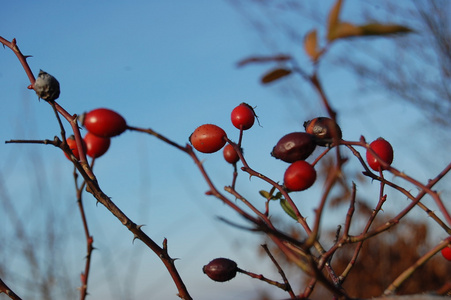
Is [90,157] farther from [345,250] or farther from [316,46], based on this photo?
[345,250]

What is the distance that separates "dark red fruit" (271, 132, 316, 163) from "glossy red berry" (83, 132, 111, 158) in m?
0.42

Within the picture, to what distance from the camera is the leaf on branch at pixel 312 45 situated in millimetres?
396

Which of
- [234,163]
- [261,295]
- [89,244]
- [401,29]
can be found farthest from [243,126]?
[261,295]

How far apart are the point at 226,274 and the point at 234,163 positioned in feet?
0.78

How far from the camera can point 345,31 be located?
1.17 ft

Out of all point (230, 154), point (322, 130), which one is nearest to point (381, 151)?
point (322, 130)

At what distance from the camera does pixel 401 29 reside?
1.09ft

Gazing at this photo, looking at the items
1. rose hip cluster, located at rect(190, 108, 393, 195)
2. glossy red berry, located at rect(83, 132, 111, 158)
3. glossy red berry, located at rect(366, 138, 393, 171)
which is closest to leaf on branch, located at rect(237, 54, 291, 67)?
rose hip cluster, located at rect(190, 108, 393, 195)

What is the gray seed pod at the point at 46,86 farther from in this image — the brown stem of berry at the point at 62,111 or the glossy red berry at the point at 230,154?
the glossy red berry at the point at 230,154

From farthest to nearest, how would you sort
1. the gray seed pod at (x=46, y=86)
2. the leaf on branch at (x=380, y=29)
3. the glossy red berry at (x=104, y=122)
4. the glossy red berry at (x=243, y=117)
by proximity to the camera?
the glossy red berry at (x=243, y=117), the gray seed pod at (x=46, y=86), the glossy red berry at (x=104, y=122), the leaf on branch at (x=380, y=29)

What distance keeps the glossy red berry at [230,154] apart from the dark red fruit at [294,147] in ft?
0.76

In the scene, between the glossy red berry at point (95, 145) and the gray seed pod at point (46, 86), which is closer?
the gray seed pod at point (46, 86)

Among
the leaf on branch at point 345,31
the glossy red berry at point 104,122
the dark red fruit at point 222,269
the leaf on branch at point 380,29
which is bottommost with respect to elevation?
the dark red fruit at point 222,269

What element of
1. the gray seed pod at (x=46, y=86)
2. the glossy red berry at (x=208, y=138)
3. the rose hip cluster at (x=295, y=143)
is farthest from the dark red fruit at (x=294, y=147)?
the gray seed pod at (x=46, y=86)
